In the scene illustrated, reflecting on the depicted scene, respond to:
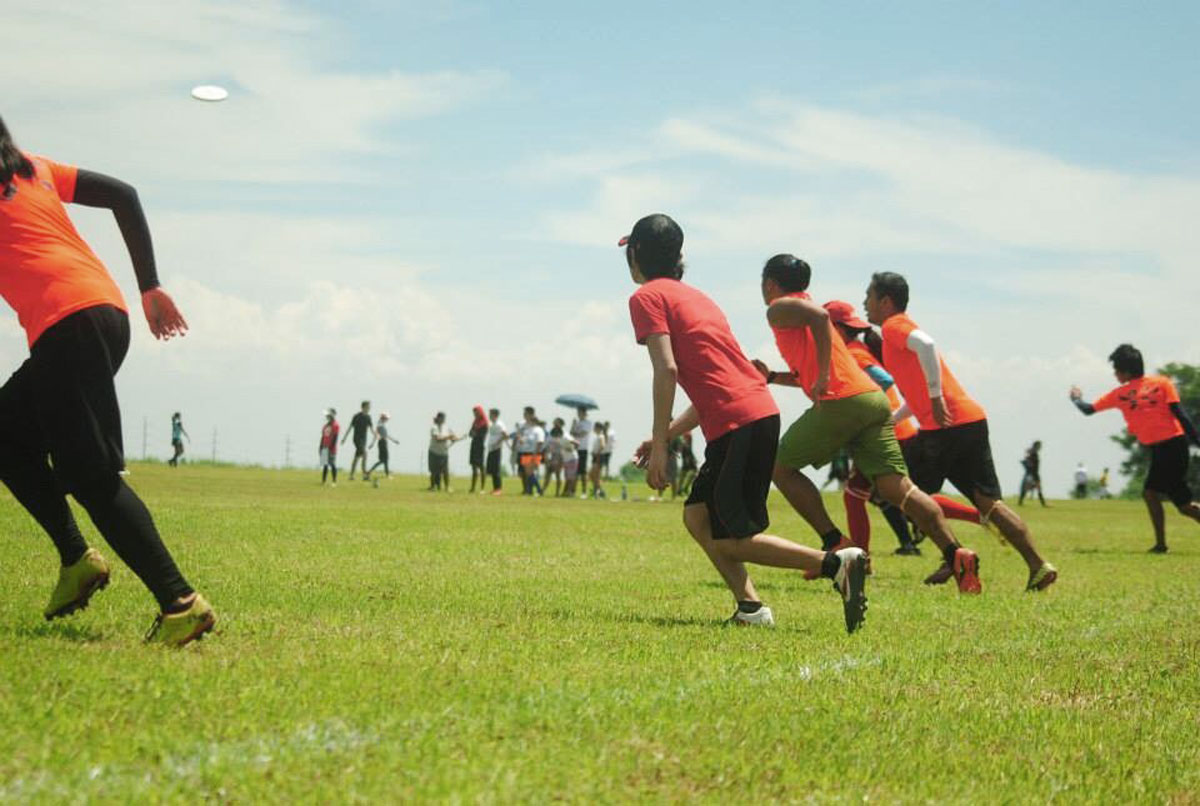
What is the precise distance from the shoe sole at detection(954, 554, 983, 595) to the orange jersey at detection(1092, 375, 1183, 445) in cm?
742

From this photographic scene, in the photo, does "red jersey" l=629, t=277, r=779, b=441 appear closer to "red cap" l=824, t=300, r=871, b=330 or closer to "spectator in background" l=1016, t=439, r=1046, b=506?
"red cap" l=824, t=300, r=871, b=330

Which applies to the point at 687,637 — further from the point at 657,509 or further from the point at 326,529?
the point at 657,509

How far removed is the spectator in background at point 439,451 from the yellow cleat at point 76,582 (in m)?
28.2

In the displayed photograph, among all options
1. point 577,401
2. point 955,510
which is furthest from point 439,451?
point 955,510

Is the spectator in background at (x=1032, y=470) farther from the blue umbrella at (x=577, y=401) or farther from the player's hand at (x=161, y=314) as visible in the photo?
the player's hand at (x=161, y=314)

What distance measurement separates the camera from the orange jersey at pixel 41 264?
494 cm

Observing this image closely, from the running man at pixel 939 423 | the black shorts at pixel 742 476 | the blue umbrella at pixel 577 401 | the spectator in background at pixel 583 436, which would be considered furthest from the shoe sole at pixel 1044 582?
the blue umbrella at pixel 577 401

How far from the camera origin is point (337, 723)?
12.5ft

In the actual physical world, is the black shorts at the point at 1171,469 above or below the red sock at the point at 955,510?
above

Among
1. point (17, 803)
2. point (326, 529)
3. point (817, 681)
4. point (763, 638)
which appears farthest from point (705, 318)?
point (326, 529)

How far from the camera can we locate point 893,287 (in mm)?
10367

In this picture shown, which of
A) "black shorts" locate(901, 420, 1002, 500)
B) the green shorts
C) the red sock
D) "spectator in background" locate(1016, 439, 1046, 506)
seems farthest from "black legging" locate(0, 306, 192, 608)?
"spectator in background" locate(1016, 439, 1046, 506)

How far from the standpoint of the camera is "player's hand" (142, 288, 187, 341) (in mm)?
5293

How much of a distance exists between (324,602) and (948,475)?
579 centimetres
